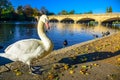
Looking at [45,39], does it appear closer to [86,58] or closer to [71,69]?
[71,69]

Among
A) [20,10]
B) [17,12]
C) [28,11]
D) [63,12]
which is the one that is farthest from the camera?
[63,12]

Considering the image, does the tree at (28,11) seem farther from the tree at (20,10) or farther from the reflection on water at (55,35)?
the reflection on water at (55,35)

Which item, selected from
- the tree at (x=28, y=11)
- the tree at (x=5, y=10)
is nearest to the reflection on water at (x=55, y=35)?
the tree at (x=5, y=10)

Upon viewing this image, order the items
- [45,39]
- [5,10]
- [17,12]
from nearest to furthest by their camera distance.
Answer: [45,39] → [5,10] → [17,12]

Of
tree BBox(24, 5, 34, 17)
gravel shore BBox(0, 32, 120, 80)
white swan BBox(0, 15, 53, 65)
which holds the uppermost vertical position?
tree BBox(24, 5, 34, 17)

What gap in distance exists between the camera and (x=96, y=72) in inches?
328

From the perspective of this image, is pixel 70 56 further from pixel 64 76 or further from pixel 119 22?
pixel 119 22

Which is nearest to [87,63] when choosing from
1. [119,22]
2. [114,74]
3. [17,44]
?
[114,74]

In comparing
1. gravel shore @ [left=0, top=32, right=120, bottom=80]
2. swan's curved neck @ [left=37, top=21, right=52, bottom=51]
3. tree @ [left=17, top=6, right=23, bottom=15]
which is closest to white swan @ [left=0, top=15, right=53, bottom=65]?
swan's curved neck @ [left=37, top=21, right=52, bottom=51]

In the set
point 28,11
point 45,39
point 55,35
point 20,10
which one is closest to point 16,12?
point 20,10

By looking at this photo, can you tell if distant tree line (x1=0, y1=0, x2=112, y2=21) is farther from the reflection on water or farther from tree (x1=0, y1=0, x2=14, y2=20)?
the reflection on water

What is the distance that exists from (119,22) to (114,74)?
12352 cm

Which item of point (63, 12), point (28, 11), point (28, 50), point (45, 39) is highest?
point (28, 11)

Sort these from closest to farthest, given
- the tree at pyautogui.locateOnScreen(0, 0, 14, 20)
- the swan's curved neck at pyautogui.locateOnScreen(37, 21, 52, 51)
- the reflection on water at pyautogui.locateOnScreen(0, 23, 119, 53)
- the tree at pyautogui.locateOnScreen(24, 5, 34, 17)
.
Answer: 1. the swan's curved neck at pyautogui.locateOnScreen(37, 21, 52, 51)
2. the reflection on water at pyautogui.locateOnScreen(0, 23, 119, 53)
3. the tree at pyautogui.locateOnScreen(0, 0, 14, 20)
4. the tree at pyautogui.locateOnScreen(24, 5, 34, 17)
